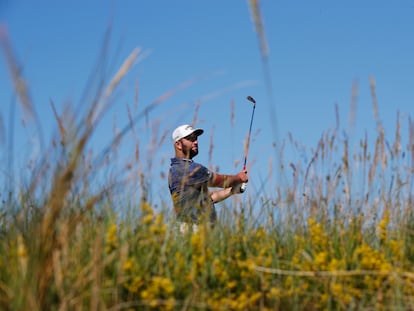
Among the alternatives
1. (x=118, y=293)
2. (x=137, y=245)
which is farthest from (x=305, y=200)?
(x=118, y=293)

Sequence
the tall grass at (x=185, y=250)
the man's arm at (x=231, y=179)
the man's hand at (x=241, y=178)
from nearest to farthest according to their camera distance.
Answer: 1. the tall grass at (x=185, y=250)
2. the man's arm at (x=231, y=179)
3. the man's hand at (x=241, y=178)

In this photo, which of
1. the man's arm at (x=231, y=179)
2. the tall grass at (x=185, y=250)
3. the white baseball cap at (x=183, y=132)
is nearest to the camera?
the tall grass at (x=185, y=250)

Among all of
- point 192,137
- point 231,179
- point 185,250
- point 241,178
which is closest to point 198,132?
point 192,137

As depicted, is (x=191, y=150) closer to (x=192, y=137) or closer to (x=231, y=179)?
(x=192, y=137)

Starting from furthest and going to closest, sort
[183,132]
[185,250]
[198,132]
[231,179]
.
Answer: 1. [198,132]
2. [183,132]
3. [231,179]
4. [185,250]

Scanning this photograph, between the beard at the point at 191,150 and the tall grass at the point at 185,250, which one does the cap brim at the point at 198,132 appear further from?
the tall grass at the point at 185,250

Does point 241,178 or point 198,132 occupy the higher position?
point 198,132

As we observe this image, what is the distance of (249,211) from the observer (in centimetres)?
429

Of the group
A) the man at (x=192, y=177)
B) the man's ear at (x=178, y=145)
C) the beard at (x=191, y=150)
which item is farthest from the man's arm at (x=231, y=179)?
the man's ear at (x=178, y=145)

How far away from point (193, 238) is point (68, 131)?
1.24 meters

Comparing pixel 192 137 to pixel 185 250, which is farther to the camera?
pixel 192 137

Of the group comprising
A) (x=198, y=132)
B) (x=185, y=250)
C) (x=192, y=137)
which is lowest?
(x=185, y=250)

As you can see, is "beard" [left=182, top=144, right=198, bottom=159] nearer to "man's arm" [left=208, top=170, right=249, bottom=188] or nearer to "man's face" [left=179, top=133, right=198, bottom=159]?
"man's face" [left=179, top=133, right=198, bottom=159]

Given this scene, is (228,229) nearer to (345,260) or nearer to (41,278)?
(345,260)
